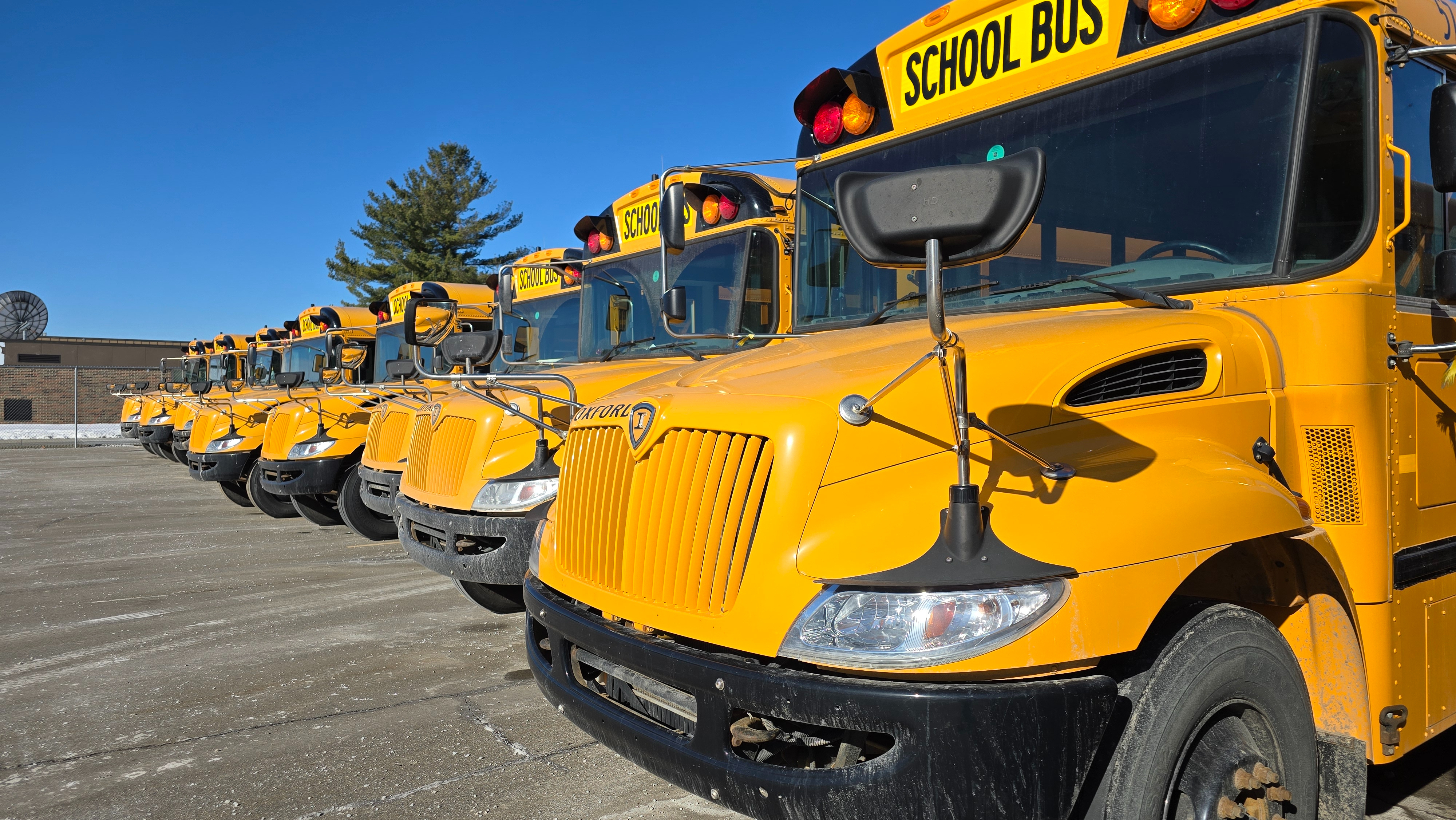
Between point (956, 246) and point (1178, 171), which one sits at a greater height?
point (1178, 171)

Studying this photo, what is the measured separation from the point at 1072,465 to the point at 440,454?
13.2 feet

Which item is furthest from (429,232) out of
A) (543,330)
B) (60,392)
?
(543,330)

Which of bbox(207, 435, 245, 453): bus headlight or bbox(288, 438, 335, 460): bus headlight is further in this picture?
bbox(207, 435, 245, 453): bus headlight

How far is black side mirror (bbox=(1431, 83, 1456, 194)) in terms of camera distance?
235 centimetres

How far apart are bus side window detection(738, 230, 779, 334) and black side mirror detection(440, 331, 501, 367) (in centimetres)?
137

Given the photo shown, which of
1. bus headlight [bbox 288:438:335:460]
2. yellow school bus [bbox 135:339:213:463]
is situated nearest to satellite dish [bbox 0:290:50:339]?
yellow school bus [bbox 135:339:213:463]

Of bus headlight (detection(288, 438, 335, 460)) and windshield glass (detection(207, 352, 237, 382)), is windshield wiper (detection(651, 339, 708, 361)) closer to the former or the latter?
bus headlight (detection(288, 438, 335, 460))

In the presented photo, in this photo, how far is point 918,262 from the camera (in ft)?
6.21

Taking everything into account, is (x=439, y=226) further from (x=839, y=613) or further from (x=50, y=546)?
(x=839, y=613)

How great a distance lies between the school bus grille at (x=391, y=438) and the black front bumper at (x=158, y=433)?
42.8 ft

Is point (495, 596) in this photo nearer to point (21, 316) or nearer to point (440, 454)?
point (440, 454)

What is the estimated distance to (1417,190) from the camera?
101 inches

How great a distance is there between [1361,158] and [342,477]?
321 inches

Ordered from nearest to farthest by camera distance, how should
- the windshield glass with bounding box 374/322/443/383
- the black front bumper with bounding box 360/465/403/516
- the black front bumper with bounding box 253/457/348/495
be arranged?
the black front bumper with bounding box 360/465/403/516
the black front bumper with bounding box 253/457/348/495
the windshield glass with bounding box 374/322/443/383
